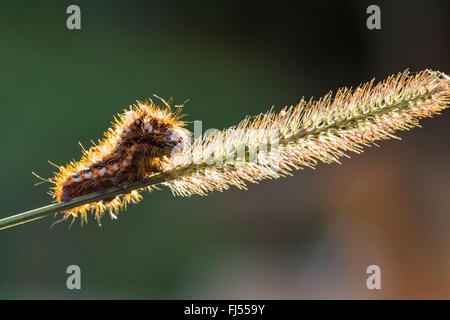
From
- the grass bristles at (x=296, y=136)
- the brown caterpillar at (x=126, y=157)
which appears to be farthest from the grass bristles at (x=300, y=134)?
the brown caterpillar at (x=126, y=157)

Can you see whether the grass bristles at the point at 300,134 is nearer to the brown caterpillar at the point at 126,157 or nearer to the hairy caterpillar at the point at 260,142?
the hairy caterpillar at the point at 260,142

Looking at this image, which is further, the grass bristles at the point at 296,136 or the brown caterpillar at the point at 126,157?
the brown caterpillar at the point at 126,157

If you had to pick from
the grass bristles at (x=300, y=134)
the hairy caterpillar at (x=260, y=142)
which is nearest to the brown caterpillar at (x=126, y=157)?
the hairy caterpillar at (x=260, y=142)

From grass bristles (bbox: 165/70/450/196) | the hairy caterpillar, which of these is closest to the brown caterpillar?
the hairy caterpillar

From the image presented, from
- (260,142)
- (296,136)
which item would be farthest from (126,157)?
(296,136)

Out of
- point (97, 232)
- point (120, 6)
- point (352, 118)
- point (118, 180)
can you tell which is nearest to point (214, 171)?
point (118, 180)

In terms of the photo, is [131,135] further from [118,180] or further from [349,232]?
[349,232]

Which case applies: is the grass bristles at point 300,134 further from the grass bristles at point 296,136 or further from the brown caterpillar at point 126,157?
the brown caterpillar at point 126,157
